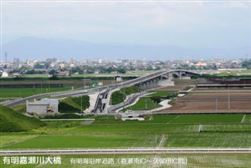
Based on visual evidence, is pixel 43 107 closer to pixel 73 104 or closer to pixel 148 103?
pixel 73 104

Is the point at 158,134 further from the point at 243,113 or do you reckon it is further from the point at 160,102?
the point at 160,102

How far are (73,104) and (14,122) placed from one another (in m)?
17.1

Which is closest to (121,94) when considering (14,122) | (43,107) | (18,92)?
(18,92)

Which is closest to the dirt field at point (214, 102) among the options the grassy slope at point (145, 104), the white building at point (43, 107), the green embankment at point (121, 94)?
the grassy slope at point (145, 104)

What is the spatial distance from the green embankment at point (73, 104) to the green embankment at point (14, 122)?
11.2m

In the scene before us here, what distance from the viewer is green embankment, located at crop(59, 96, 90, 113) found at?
187ft

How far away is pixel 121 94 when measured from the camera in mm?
72562

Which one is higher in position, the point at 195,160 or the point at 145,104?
the point at 195,160

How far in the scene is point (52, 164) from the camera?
26.2m

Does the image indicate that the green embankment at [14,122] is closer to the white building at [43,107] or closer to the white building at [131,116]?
the white building at [131,116]

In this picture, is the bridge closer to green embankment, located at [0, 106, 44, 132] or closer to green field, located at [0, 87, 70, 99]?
green field, located at [0, 87, 70, 99]

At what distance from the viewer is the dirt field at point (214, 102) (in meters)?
56.2

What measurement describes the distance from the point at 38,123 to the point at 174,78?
218ft

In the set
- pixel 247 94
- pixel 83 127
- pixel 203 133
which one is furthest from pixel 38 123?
pixel 247 94
